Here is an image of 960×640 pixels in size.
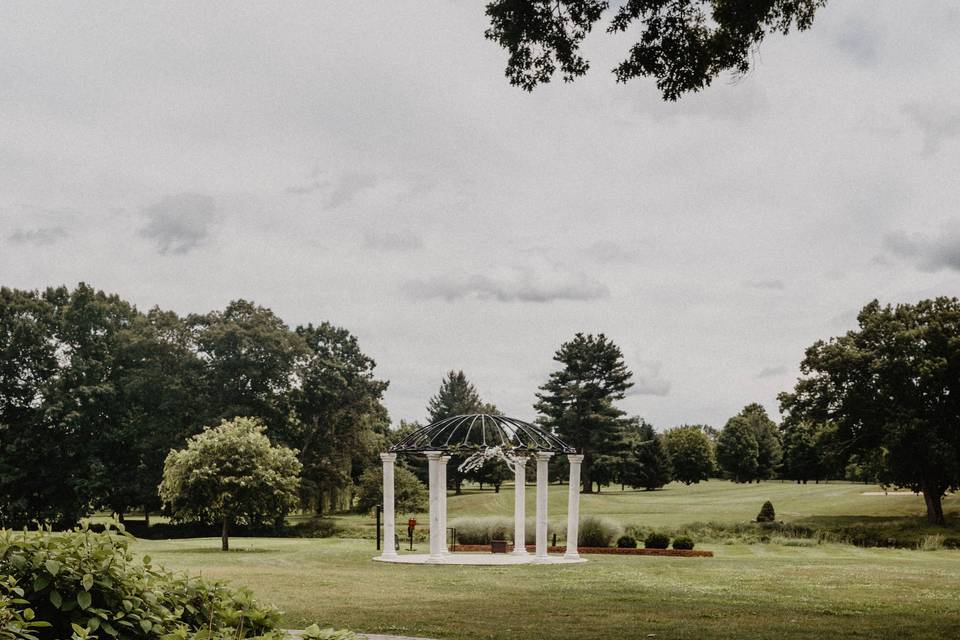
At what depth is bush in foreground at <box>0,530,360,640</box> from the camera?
14.8 ft

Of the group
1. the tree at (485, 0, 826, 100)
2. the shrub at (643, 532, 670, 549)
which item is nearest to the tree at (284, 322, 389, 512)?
the shrub at (643, 532, 670, 549)

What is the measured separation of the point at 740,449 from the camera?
90.5 metres

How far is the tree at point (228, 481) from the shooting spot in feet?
98.4

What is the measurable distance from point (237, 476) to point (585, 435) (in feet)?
151

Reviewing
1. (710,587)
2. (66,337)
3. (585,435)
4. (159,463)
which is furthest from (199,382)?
(710,587)

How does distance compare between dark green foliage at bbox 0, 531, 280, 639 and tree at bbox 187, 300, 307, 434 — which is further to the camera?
tree at bbox 187, 300, 307, 434

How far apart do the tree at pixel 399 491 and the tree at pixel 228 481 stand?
16.9 meters

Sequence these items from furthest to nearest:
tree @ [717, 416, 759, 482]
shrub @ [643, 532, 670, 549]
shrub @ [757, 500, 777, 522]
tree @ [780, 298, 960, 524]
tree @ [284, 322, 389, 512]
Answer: tree @ [717, 416, 759, 482], tree @ [284, 322, 389, 512], shrub @ [757, 500, 777, 522], tree @ [780, 298, 960, 524], shrub @ [643, 532, 670, 549]

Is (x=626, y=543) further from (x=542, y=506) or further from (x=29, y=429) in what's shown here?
(x=29, y=429)

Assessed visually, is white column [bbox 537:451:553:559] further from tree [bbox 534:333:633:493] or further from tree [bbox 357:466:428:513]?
tree [bbox 534:333:633:493]

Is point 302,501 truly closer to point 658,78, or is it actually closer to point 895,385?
point 895,385

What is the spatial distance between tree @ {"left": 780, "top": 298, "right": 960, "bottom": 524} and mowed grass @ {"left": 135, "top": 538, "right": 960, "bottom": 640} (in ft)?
54.8

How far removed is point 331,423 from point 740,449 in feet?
166

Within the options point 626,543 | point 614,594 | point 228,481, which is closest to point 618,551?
point 626,543
